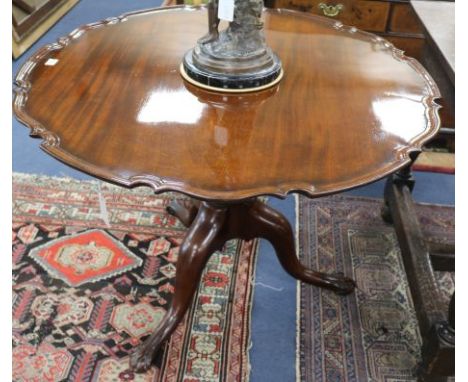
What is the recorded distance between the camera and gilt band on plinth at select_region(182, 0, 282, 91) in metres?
0.99

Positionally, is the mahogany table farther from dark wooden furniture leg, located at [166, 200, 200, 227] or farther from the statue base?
dark wooden furniture leg, located at [166, 200, 200, 227]

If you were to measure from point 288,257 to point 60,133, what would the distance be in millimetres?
711

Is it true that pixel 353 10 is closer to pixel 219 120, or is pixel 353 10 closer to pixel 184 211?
pixel 184 211

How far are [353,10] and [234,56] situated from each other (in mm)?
1233

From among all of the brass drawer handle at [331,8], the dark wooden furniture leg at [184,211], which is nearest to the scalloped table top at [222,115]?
the dark wooden furniture leg at [184,211]

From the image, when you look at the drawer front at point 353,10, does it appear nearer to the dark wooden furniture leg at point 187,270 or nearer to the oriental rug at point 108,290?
the oriental rug at point 108,290

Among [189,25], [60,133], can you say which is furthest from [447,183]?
[60,133]

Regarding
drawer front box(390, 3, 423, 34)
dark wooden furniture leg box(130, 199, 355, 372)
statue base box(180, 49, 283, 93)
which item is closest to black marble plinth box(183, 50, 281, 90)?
statue base box(180, 49, 283, 93)

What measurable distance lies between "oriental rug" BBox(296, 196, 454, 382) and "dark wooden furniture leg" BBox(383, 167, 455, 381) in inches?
4.9

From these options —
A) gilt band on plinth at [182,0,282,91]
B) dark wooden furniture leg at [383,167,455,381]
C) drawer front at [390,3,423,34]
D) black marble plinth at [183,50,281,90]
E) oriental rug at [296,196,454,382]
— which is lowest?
oriental rug at [296,196,454,382]

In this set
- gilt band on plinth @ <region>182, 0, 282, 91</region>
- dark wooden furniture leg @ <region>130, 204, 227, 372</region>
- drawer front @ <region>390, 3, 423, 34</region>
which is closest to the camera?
gilt band on plinth @ <region>182, 0, 282, 91</region>

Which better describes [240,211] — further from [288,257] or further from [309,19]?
[309,19]

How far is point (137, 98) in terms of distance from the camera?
3.26 ft

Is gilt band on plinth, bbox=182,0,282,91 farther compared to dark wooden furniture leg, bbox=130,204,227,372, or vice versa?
dark wooden furniture leg, bbox=130,204,227,372
